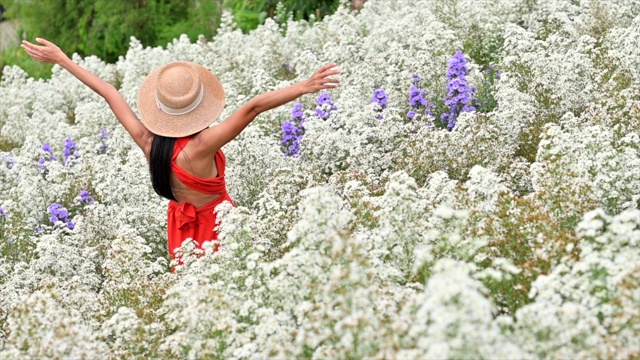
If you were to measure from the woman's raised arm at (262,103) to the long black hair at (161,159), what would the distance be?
26 centimetres

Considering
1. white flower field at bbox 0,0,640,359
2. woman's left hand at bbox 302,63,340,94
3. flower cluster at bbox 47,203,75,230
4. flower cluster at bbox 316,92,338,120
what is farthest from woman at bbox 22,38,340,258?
flower cluster at bbox 316,92,338,120

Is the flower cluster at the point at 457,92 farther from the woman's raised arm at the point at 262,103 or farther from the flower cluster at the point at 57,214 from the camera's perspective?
the flower cluster at the point at 57,214

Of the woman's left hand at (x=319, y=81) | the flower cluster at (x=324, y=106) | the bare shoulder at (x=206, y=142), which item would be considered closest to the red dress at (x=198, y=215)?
the bare shoulder at (x=206, y=142)

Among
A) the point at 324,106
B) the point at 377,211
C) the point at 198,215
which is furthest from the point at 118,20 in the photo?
the point at 377,211

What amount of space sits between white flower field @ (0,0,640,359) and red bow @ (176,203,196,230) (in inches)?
14.8

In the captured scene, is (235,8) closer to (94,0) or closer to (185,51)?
(94,0)

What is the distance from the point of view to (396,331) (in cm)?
387

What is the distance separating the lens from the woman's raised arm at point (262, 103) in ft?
19.2

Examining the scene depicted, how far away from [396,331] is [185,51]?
8.98 m

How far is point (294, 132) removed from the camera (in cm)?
848

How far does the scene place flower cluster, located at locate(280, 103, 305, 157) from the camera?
8320 millimetres

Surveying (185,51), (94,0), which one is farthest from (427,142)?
(94,0)

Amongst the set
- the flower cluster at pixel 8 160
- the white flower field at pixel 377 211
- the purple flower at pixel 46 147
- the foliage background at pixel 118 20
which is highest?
the foliage background at pixel 118 20

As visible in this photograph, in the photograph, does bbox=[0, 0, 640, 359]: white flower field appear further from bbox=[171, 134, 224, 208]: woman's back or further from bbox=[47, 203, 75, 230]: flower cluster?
bbox=[171, 134, 224, 208]: woman's back
